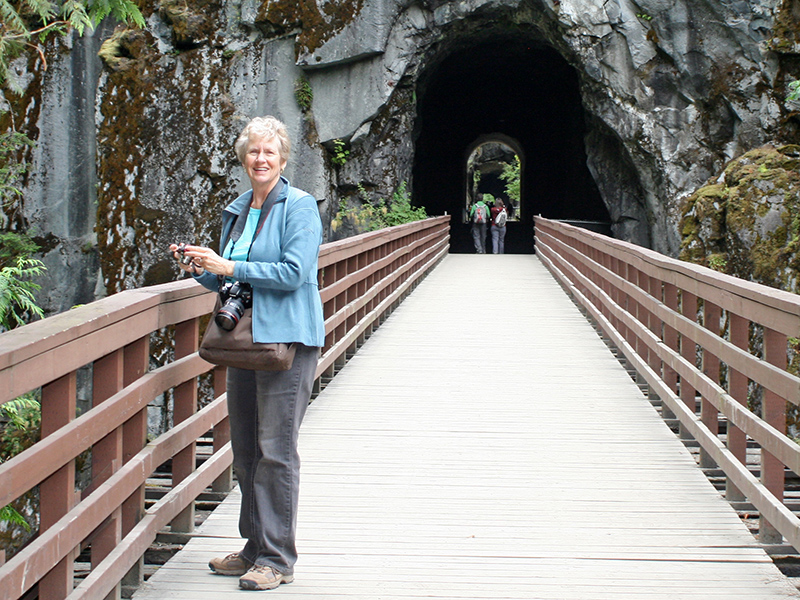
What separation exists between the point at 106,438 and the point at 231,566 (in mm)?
768

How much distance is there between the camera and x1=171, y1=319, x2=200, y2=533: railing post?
379cm

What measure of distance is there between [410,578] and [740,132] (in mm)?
15898

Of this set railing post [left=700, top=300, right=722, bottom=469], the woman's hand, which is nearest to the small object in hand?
the woman's hand

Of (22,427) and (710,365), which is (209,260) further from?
(22,427)

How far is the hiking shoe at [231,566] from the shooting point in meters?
3.35

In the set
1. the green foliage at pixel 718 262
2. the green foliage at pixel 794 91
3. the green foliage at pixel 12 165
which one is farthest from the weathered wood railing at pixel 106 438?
the green foliage at pixel 12 165

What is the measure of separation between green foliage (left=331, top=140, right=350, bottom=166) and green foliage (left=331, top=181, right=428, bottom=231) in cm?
78

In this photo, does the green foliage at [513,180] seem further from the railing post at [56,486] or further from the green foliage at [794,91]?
the railing post at [56,486]

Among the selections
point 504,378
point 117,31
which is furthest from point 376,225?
point 504,378

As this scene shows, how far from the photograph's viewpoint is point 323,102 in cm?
1886

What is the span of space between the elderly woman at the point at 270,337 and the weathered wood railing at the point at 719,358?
5.94 ft

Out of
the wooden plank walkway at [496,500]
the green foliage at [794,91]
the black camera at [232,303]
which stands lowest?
the wooden plank walkway at [496,500]

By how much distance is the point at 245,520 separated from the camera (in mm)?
3314

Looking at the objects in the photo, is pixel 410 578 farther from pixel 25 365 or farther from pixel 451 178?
pixel 451 178
